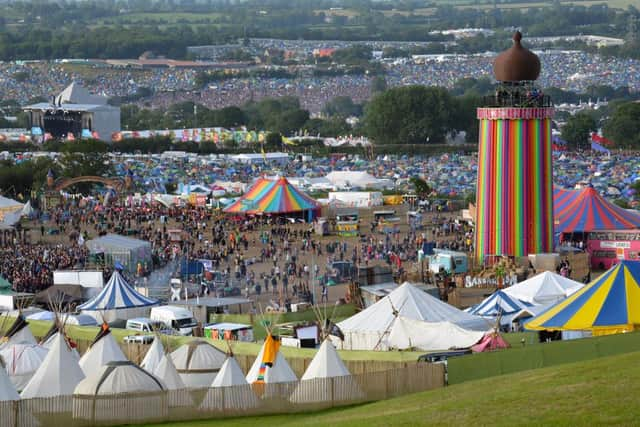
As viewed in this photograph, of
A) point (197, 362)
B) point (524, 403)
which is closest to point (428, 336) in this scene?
point (197, 362)

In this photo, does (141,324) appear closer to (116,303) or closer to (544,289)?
(116,303)

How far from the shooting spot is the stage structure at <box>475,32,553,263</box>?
33.6 meters

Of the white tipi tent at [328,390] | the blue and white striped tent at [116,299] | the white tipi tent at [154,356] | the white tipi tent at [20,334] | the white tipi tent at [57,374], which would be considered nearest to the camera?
the white tipi tent at [328,390]

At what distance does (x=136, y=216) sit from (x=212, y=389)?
29.1 meters

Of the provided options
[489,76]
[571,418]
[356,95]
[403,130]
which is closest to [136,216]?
[571,418]

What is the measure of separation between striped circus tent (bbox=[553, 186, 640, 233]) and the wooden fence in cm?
1846

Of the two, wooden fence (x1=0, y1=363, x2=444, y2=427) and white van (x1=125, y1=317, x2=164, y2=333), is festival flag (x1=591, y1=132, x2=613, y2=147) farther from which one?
wooden fence (x1=0, y1=363, x2=444, y2=427)

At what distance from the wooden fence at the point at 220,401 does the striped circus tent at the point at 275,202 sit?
1058 inches

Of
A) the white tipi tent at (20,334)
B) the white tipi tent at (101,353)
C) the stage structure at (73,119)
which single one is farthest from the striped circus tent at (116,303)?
the stage structure at (73,119)

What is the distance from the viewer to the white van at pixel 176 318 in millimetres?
26344

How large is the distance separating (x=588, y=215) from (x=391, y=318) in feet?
49.1

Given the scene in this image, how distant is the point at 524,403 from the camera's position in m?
15.3

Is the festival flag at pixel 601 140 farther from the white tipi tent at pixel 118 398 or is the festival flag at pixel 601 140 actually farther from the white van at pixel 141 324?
the white tipi tent at pixel 118 398

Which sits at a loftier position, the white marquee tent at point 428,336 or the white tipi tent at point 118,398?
the white marquee tent at point 428,336
